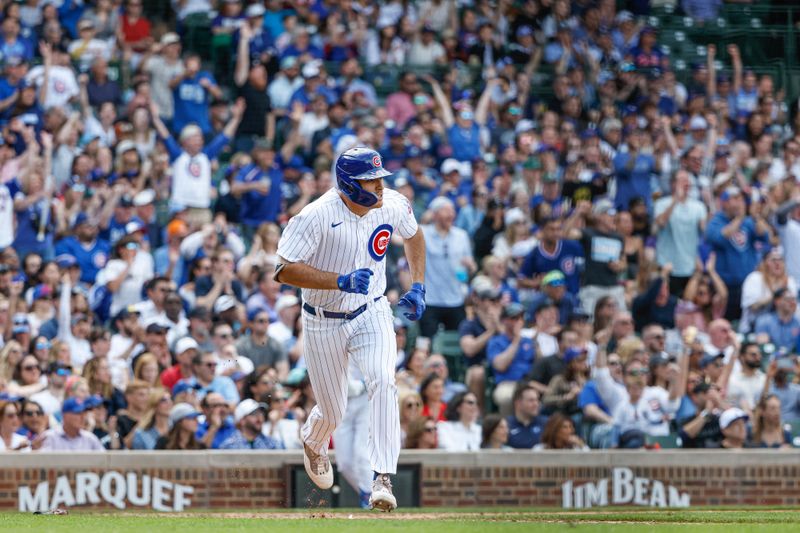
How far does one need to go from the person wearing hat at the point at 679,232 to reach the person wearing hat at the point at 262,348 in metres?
4.93

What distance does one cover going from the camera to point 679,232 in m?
16.2

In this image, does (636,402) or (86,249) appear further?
(86,249)

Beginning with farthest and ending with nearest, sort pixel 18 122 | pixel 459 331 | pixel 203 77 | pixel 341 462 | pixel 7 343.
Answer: pixel 203 77 < pixel 18 122 < pixel 459 331 < pixel 7 343 < pixel 341 462

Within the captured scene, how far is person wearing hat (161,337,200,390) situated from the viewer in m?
12.5

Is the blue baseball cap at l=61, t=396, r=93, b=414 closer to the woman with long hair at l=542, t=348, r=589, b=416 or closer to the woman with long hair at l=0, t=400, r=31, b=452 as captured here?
the woman with long hair at l=0, t=400, r=31, b=452

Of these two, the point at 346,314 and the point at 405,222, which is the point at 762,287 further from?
the point at 346,314

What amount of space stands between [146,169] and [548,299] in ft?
14.9

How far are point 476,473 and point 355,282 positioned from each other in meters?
3.89

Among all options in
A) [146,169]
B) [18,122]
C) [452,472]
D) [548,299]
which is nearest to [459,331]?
[548,299]

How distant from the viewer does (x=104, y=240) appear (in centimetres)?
1496

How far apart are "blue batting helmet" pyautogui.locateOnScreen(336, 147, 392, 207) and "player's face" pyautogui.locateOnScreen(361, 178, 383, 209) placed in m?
0.02

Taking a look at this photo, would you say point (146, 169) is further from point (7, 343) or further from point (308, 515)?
point (308, 515)

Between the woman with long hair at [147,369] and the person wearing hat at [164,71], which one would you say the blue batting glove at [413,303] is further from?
the person wearing hat at [164,71]

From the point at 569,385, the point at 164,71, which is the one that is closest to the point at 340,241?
the point at 569,385
